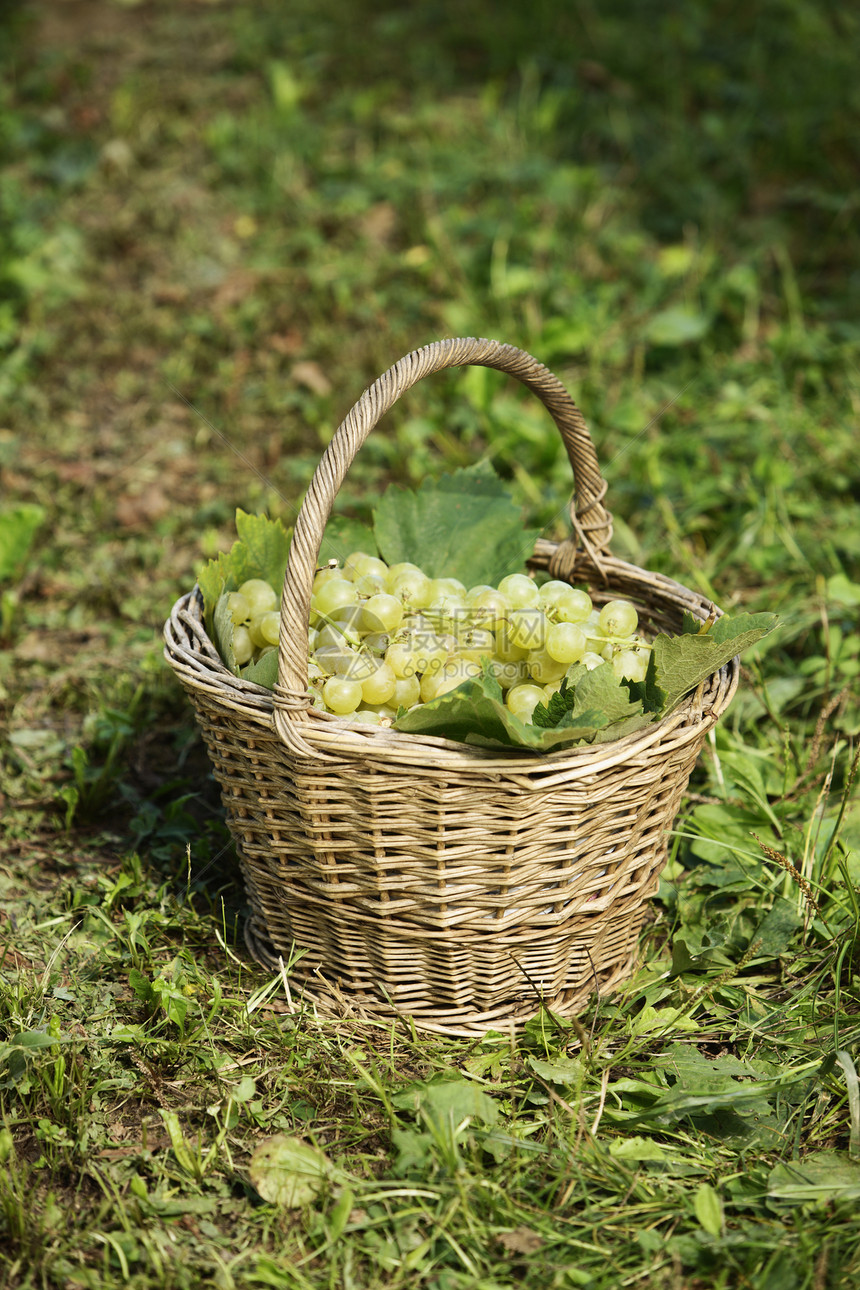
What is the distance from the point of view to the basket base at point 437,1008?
1.68 meters

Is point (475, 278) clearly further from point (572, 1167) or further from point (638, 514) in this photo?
point (572, 1167)

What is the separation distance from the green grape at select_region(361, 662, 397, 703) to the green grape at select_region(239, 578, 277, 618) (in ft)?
0.81

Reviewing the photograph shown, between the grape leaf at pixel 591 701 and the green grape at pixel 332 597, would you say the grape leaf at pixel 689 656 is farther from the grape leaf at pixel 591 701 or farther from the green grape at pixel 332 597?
the green grape at pixel 332 597

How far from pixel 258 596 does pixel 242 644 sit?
90 millimetres

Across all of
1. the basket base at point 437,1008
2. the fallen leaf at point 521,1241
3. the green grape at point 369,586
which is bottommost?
the basket base at point 437,1008

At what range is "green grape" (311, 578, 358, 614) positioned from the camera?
5.67ft

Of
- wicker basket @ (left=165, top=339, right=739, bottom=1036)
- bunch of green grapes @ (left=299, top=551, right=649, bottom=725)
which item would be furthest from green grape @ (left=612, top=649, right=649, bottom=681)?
wicker basket @ (left=165, top=339, right=739, bottom=1036)

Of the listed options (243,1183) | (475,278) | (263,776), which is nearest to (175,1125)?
(243,1183)

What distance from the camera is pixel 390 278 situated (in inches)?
153

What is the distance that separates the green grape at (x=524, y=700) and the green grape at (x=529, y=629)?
7 centimetres

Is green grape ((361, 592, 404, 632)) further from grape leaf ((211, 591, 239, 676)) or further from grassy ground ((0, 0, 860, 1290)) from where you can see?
grassy ground ((0, 0, 860, 1290))

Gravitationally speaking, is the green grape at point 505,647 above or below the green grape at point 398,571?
below

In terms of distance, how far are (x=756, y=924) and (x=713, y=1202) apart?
610mm

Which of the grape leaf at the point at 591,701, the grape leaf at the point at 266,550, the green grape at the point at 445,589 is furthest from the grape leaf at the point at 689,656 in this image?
the grape leaf at the point at 266,550
